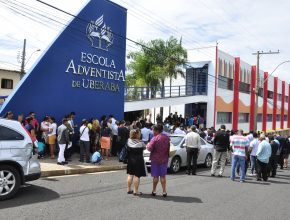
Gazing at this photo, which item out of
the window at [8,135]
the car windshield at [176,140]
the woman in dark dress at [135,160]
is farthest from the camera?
the car windshield at [176,140]

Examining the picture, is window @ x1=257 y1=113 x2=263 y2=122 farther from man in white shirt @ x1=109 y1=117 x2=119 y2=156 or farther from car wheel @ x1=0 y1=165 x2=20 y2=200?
car wheel @ x1=0 y1=165 x2=20 y2=200

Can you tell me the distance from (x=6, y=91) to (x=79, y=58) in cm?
3343

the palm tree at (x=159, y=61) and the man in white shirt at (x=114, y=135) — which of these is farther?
the palm tree at (x=159, y=61)

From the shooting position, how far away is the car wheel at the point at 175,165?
13.5m

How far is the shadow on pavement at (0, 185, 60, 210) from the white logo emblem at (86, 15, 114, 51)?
9070 millimetres

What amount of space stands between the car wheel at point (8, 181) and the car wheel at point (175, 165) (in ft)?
21.7

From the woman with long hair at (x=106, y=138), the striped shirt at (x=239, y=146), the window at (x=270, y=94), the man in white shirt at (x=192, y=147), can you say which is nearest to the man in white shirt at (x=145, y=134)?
the woman with long hair at (x=106, y=138)

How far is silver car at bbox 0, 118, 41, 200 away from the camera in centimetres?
777

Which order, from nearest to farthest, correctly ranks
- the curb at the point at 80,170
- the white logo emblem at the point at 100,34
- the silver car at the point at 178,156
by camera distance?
the curb at the point at 80,170, the silver car at the point at 178,156, the white logo emblem at the point at 100,34

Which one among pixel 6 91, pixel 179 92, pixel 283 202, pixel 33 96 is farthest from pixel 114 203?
pixel 6 91

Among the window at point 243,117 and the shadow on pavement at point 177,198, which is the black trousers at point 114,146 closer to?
the shadow on pavement at point 177,198

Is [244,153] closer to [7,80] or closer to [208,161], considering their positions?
[208,161]

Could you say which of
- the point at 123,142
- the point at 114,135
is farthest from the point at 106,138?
the point at 114,135

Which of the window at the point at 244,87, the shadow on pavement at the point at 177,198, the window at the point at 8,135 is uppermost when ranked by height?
the window at the point at 244,87
